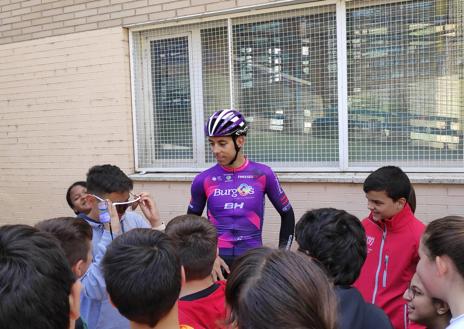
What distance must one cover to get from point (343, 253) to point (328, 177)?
259 centimetres

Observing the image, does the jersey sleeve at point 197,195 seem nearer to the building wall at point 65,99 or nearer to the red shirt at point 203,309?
the red shirt at point 203,309

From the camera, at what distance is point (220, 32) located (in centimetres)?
514

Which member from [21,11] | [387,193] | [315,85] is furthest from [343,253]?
[21,11]

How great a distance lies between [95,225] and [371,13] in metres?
3.30

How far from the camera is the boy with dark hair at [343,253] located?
6.13 ft

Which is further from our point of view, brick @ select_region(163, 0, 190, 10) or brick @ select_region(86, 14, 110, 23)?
brick @ select_region(86, 14, 110, 23)

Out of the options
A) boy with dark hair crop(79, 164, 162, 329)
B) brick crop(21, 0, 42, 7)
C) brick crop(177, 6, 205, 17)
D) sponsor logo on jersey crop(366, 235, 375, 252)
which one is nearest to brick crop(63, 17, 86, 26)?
brick crop(21, 0, 42, 7)

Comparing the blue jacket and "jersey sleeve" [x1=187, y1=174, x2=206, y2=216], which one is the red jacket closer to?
"jersey sleeve" [x1=187, y1=174, x2=206, y2=216]

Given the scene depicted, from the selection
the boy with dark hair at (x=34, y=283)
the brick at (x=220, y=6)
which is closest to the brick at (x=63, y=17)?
the brick at (x=220, y=6)

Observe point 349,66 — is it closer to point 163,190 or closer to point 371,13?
point 371,13

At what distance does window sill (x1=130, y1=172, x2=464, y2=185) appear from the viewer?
4.11 metres

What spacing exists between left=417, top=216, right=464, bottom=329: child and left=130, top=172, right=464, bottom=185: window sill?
2.39 metres

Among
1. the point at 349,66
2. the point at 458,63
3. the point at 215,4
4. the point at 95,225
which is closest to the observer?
the point at 95,225

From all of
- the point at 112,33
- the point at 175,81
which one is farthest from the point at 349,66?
the point at 112,33
